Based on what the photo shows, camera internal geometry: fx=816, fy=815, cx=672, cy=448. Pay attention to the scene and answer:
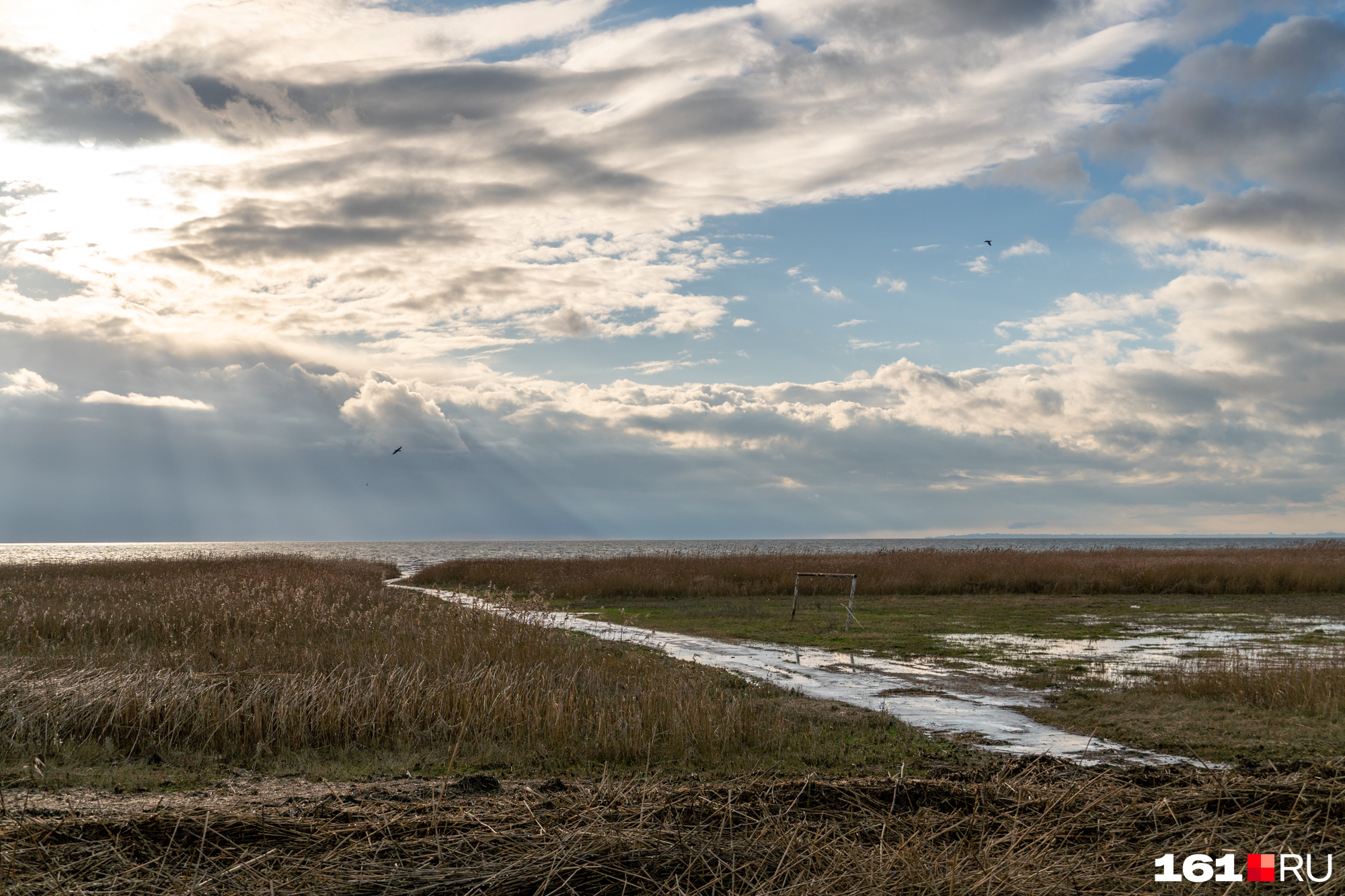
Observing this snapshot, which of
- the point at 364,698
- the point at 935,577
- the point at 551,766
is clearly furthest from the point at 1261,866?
the point at 935,577

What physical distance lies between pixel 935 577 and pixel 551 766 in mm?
31238

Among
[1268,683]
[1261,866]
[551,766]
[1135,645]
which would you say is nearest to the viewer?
[1261,866]

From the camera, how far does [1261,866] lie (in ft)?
13.8

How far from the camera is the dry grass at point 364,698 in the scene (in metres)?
8.88

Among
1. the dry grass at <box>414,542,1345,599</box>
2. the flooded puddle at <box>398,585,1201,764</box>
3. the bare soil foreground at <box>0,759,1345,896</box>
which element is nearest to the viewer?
the bare soil foreground at <box>0,759,1345,896</box>

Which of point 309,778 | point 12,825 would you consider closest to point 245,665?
point 309,778

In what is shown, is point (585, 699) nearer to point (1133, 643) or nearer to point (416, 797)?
point (416, 797)

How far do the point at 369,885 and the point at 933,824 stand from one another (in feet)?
10.4

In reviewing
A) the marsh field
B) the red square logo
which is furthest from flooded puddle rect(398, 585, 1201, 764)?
the red square logo

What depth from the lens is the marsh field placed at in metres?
4.13

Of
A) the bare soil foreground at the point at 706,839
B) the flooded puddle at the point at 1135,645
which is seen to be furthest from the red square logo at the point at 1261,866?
the flooded puddle at the point at 1135,645

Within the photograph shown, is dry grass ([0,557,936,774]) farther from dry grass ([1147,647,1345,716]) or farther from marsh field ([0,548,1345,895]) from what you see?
dry grass ([1147,647,1345,716])

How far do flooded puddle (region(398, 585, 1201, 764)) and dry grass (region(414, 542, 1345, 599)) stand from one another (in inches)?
562

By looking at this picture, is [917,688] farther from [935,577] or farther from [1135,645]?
[935,577]
